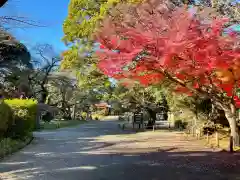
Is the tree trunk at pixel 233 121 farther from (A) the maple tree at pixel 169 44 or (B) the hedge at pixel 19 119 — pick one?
(B) the hedge at pixel 19 119

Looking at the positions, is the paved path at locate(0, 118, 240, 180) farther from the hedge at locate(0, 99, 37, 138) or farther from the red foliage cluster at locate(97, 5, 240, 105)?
the hedge at locate(0, 99, 37, 138)

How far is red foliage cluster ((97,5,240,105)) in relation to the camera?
23.9ft

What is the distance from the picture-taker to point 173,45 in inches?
279

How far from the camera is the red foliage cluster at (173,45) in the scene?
7.28m

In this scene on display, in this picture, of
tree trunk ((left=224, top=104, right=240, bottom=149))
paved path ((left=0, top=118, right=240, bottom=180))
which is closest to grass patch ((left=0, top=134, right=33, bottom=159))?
paved path ((left=0, top=118, right=240, bottom=180))

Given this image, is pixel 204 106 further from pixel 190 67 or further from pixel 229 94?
pixel 190 67

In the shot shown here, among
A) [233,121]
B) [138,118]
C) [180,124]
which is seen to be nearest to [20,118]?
[233,121]

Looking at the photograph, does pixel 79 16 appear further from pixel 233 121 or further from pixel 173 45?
pixel 173 45

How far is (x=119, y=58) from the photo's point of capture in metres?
7.85

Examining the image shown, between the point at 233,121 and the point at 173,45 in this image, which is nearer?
the point at 173,45

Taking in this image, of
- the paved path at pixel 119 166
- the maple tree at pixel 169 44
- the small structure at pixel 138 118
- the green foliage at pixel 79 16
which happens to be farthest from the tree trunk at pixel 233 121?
the small structure at pixel 138 118

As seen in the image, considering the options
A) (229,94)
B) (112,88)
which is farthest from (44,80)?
(229,94)

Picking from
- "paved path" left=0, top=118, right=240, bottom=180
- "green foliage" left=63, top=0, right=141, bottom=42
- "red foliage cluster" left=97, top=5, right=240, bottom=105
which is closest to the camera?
"red foliage cluster" left=97, top=5, right=240, bottom=105

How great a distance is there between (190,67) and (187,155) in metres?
3.84
